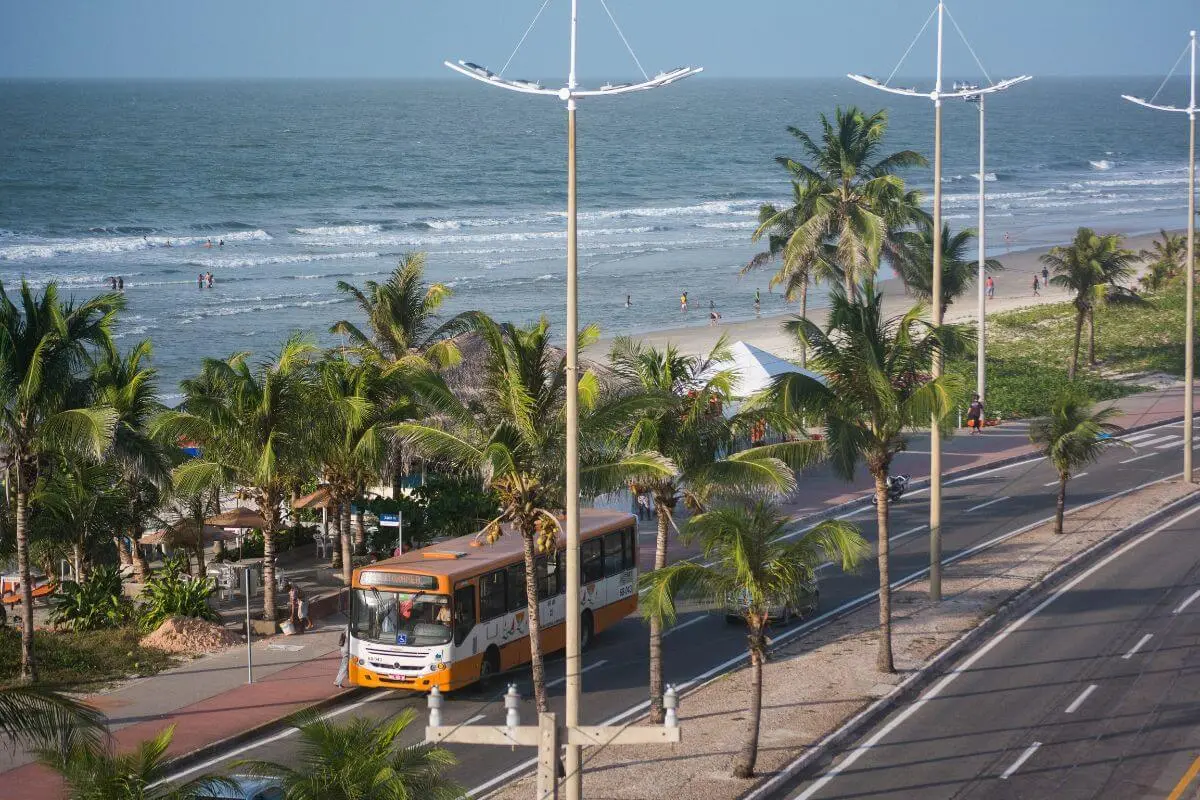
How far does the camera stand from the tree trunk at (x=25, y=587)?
76.9ft

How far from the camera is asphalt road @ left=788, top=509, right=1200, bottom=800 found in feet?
64.6

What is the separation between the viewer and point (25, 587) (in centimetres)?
2338

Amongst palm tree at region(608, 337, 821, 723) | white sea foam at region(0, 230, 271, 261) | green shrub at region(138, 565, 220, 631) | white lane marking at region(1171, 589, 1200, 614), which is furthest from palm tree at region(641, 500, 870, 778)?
white sea foam at region(0, 230, 271, 261)

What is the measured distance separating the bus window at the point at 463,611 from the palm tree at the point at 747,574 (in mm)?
4546

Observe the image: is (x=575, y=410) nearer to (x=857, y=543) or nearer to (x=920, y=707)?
(x=857, y=543)

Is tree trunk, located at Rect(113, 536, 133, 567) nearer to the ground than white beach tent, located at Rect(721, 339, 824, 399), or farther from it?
nearer to the ground

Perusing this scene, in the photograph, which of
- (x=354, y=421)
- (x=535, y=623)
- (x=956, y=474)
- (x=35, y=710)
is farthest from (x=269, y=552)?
(x=956, y=474)

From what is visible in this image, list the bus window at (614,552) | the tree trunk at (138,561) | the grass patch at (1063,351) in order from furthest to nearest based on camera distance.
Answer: the grass patch at (1063,351)
the tree trunk at (138,561)
the bus window at (614,552)

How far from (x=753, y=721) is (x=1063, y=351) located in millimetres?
45794

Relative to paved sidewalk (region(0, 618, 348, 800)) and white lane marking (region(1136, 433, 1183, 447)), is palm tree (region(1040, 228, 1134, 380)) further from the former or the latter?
paved sidewalk (region(0, 618, 348, 800))

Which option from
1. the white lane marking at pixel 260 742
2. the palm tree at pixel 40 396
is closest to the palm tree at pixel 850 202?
the white lane marking at pixel 260 742

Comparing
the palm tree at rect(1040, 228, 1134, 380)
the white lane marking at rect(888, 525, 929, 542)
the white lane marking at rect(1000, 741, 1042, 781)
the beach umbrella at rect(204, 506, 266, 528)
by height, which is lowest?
the white lane marking at rect(1000, 741, 1042, 781)

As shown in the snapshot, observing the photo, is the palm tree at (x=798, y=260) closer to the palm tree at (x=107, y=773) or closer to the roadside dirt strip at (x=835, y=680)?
the roadside dirt strip at (x=835, y=680)

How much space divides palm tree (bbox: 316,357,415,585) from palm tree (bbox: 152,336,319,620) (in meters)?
0.38
